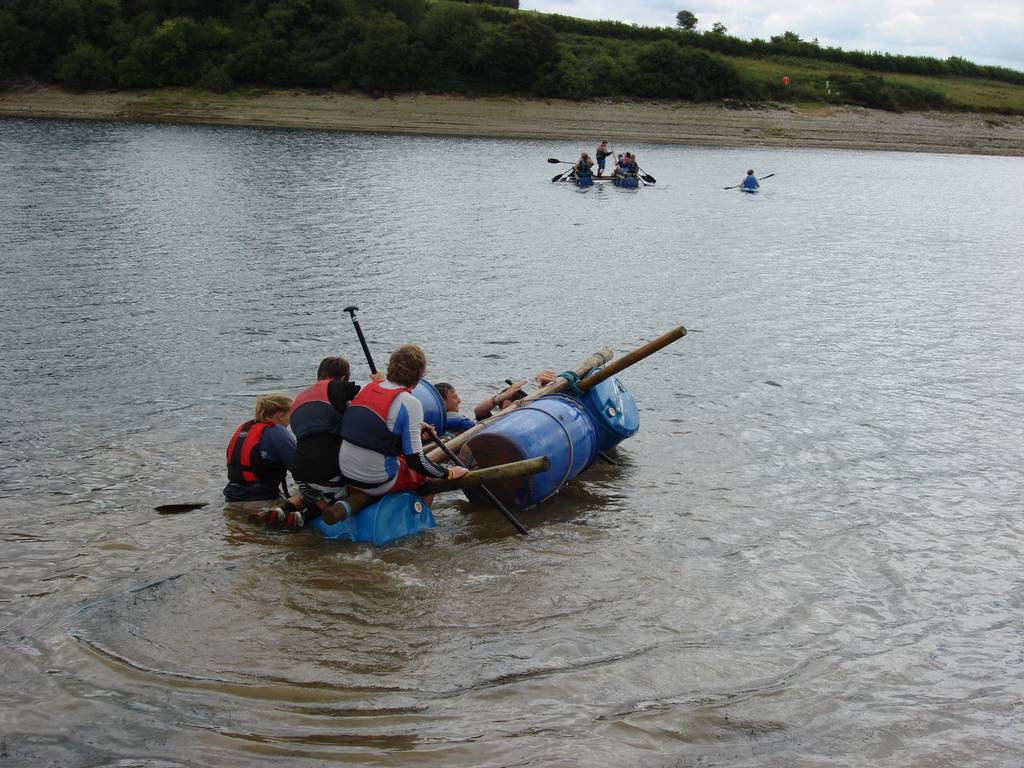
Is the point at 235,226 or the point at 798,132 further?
the point at 798,132

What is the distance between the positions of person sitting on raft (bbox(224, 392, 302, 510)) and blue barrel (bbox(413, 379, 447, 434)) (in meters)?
1.67

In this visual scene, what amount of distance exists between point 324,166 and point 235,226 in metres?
13.6

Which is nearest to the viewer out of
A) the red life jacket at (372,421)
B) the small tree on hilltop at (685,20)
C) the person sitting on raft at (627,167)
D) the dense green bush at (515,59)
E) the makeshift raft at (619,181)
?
the red life jacket at (372,421)

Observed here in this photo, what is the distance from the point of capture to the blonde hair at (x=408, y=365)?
332 inches

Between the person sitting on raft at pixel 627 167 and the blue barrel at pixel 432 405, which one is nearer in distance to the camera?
the blue barrel at pixel 432 405

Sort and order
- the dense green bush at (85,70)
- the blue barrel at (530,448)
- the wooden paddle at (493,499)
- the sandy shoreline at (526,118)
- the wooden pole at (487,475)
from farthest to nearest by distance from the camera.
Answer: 1. the dense green bush at (85,70)
2. the sandy shoreline at (526,118)
3. the blue barrel at (530,448)
4. the wooden paddle at (493,499)
5. the wooden pole at (487,475)

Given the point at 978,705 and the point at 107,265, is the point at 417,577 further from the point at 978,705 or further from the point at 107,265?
the point at 107,265

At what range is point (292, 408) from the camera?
357 inches

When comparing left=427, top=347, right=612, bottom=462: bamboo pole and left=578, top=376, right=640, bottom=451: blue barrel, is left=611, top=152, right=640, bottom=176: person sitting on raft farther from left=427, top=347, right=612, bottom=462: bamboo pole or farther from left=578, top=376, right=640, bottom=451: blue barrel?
left=578, top=376, right=640, bottom=451: blue barrel

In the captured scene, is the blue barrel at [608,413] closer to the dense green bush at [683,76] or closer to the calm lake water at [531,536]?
the calm lake water at [531,536]

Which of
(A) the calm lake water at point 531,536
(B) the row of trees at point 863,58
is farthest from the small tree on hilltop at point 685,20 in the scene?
(A) the calm lake water at point 531,536

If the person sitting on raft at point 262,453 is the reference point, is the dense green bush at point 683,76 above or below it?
above

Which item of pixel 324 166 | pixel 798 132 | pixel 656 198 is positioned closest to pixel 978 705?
pixel 656 198

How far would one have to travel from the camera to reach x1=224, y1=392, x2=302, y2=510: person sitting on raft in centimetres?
894
